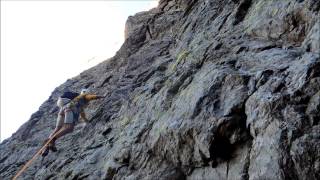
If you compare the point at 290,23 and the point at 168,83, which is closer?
the point at 290,23

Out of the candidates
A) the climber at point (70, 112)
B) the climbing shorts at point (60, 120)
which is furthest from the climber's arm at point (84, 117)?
the climbing shorts at point (60, 120)

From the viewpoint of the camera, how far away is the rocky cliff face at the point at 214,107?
7.75m

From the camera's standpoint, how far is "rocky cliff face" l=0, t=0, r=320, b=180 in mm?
7754

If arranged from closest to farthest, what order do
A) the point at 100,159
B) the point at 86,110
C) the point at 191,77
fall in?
the point at 191,77, the point at 100,159, the point at 86,110

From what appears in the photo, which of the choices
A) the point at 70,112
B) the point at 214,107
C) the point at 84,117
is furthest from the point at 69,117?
the point at 214,107

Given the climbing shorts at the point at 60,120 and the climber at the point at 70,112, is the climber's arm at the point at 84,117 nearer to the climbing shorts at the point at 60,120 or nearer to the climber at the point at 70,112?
the climber at the point at 70,112

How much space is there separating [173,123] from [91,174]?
2.81 m

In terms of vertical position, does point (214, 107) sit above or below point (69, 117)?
above

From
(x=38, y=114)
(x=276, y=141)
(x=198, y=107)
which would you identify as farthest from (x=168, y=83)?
(x=38, y=114)

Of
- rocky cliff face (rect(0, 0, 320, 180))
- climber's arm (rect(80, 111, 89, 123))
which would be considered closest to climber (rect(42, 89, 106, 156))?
climber's arm (rect(80, 111, 89, 123))

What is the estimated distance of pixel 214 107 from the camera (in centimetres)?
938

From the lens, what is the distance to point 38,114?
19.5m

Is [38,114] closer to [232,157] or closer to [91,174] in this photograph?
[91,174]

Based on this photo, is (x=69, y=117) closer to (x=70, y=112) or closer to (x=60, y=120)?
(x=70, y=112)
